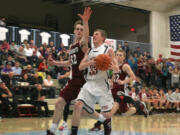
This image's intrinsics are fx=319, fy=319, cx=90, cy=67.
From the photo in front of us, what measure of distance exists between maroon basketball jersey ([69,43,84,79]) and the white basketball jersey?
28cm

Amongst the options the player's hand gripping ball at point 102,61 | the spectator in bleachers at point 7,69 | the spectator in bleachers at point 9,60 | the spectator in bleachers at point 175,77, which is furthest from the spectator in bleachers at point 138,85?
the player's hand gripping ball at point 102,61

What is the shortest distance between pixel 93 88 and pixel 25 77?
7.17 metres

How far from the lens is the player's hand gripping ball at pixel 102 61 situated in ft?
15.4

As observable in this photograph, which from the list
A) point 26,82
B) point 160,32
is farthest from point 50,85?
point 160,32

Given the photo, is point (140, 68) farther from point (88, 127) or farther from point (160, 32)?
point (88, 127)

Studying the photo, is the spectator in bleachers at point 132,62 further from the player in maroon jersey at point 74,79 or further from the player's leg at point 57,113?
the player's leg at point 57,113

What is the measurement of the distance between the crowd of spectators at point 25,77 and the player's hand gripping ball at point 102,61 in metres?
5.58

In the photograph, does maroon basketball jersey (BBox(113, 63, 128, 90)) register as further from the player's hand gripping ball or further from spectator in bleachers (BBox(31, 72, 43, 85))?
spectator in bleachers (BBox(31, 72, 43, 85))

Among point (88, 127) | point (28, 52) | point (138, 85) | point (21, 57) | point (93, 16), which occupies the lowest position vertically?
point (88, 127)

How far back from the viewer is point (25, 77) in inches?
459

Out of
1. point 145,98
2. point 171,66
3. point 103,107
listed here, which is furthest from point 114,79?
point 171,66

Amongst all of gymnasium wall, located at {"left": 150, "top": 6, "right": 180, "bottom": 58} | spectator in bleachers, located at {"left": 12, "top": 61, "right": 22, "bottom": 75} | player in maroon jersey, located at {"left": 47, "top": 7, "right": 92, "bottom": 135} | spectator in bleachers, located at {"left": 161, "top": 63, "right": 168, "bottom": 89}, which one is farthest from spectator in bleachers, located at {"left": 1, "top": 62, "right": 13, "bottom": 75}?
gymnasium wall, located at {"left": 150, "top": 6, "right": 180, "bottom": 58}

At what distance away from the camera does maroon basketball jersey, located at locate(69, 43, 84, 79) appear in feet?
17.6

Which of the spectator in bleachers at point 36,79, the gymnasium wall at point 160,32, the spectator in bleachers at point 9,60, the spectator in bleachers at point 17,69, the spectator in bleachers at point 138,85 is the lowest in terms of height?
the spectator in bleachers at point 138,85
